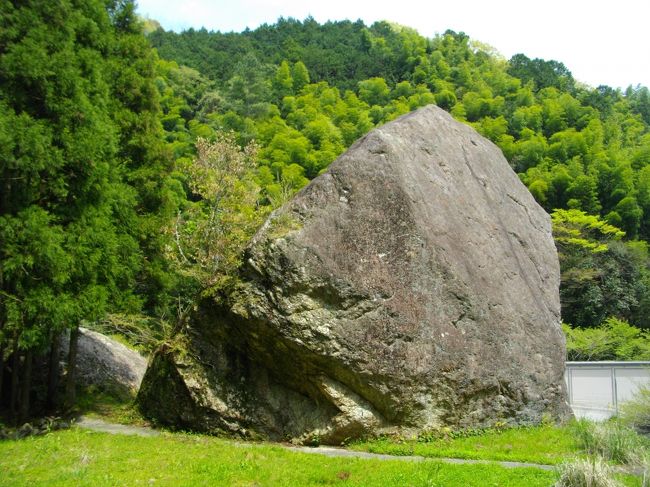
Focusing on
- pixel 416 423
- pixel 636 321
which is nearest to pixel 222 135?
pixel 416 423

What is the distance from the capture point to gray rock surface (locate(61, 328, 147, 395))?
54.3ft

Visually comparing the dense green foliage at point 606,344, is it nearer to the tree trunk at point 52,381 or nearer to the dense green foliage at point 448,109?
the dense green foliage at point 448,109

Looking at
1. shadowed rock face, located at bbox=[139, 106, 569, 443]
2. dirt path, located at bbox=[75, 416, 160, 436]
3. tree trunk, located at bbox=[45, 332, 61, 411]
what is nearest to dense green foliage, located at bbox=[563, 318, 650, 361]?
shadowed rock face, located at bbox=[139, 106, 569, 443]

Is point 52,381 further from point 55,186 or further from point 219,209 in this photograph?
point 219,209

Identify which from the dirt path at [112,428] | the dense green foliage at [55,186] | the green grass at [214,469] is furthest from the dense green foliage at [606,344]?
the dense green foliage at [55,186]

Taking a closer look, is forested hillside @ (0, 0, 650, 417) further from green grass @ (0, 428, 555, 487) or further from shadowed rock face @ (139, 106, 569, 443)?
green grass @ (0, 428, 555, 487)

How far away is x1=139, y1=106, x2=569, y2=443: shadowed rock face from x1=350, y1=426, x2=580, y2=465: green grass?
325mm

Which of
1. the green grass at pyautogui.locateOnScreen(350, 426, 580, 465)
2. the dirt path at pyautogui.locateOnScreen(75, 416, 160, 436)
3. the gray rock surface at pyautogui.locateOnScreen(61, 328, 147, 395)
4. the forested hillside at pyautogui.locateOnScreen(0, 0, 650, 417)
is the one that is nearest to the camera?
the green grass at pyautogui.locateOnScreen(350, 426, 580, 465)

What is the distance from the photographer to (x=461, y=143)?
1505cm

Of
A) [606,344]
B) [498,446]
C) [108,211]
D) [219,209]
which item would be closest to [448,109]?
[606,344]

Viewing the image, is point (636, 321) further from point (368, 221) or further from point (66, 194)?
point (66, 194)

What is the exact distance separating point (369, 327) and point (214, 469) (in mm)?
3743

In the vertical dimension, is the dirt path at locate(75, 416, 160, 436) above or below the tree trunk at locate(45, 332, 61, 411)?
below

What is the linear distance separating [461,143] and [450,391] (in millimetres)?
6743
